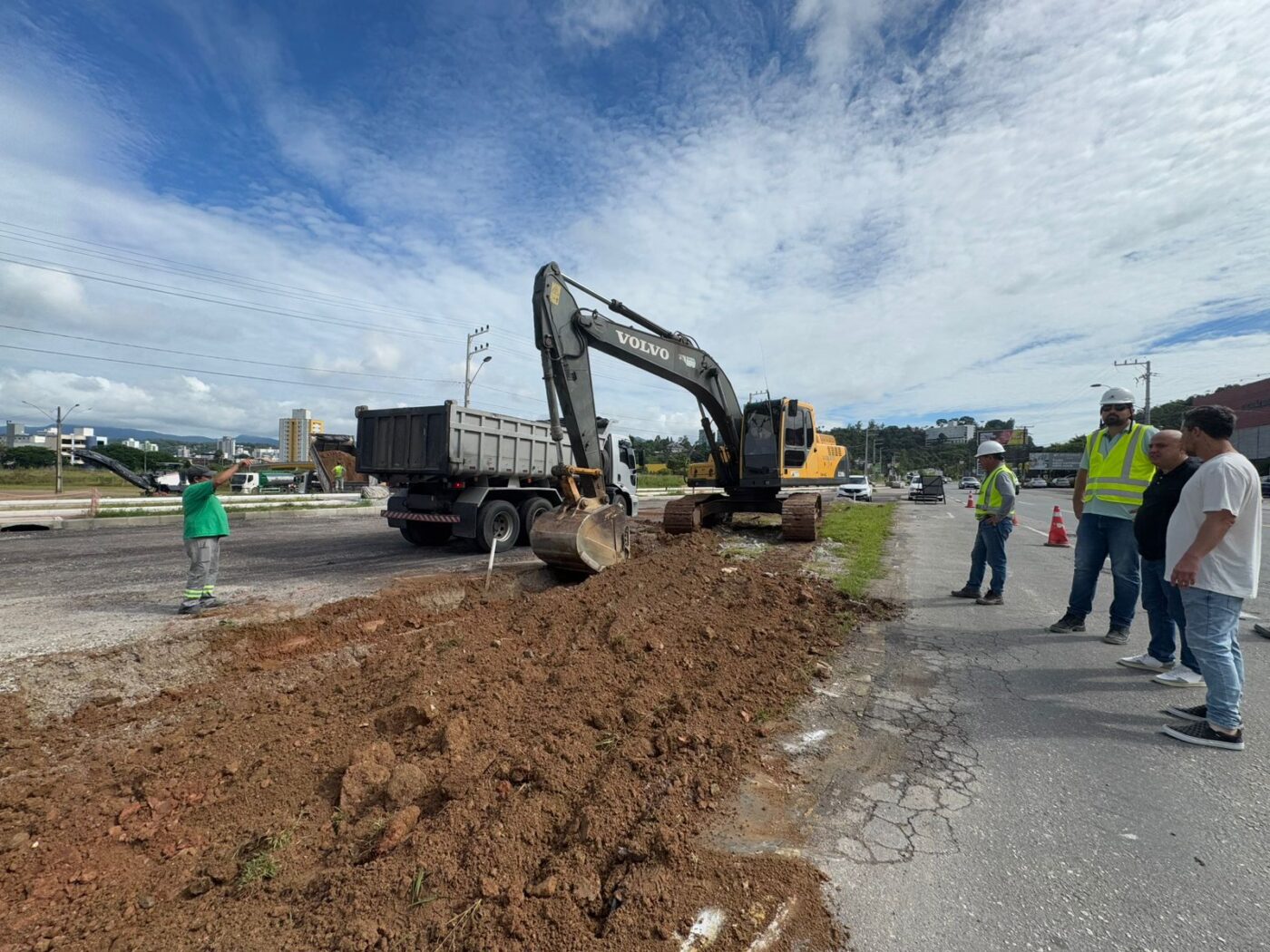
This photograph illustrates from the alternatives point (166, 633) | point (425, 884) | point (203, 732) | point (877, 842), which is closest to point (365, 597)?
point (166, 633)

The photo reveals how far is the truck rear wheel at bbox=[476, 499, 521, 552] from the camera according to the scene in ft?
31.2

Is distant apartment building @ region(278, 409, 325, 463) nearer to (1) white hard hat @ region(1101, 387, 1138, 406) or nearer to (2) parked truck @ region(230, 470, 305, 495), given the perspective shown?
(2) parked truck @ region(230, 470, 305, 495)

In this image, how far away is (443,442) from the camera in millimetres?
9055

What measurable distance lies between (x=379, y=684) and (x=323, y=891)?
194cm

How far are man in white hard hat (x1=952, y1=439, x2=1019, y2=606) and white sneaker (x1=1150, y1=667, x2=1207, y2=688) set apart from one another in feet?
7.18

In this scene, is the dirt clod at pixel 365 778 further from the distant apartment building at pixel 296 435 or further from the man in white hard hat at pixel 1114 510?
the distant apartment building at pixel 296 435

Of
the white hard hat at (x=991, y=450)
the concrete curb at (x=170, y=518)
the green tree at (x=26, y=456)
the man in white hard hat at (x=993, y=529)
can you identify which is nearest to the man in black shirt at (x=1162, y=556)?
the man in white hard hat at (x=993, y=529)

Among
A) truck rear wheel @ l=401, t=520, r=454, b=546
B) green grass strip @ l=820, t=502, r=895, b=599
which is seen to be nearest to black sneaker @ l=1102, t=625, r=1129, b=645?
green grass strip @ l=820, t=502, r=895, b=599

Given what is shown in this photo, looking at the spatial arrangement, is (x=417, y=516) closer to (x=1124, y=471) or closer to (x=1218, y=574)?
(x=1124, y=471)

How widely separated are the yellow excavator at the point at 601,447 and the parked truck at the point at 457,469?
3.01 feet

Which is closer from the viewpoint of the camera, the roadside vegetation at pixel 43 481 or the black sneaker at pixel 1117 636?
the black sneaker at pixel 1117 636

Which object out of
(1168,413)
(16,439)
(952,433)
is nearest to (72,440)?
(16,439)

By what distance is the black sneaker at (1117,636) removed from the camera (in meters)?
4.90

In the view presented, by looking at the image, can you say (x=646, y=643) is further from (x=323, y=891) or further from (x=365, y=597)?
(x=365, y=597)
